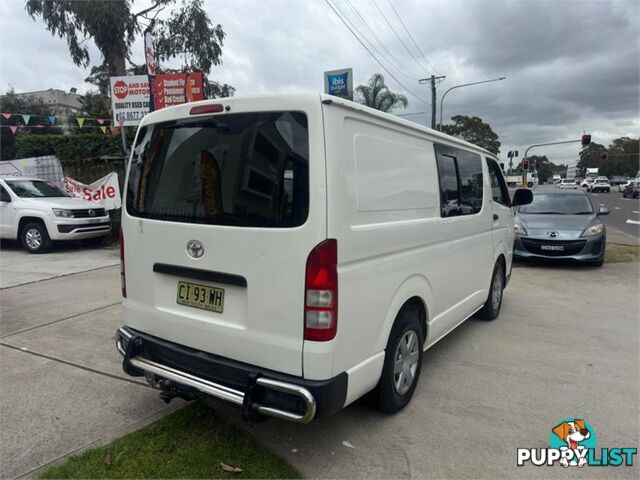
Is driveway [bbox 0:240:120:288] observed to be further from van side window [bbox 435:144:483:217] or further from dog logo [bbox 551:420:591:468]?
dog logo [bbox 551:420:591:468]

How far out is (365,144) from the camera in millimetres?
2770

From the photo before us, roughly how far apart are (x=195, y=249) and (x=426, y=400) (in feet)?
7.12

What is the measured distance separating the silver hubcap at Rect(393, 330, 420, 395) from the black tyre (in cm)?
969

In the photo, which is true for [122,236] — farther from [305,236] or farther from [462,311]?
[462,311]

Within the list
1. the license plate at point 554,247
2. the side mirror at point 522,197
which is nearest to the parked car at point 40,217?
the side mirror at point 522,197

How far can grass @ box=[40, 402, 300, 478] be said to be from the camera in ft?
8.56

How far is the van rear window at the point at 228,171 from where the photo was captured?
2.46 metres

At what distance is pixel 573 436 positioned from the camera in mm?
3105

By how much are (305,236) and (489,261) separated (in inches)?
132

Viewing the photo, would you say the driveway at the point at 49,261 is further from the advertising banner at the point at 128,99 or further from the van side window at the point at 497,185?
the van side window at the point at 497,185

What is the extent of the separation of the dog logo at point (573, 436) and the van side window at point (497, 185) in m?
2.67

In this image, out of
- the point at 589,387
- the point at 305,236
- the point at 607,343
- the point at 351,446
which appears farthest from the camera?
the point at 607,343

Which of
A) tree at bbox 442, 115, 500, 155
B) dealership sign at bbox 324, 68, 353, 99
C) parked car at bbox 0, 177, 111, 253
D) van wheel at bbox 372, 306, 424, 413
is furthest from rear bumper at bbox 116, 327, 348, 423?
tree at bbox 442, 115, 500, 155

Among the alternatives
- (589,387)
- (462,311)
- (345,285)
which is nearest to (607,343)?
(589,387)
